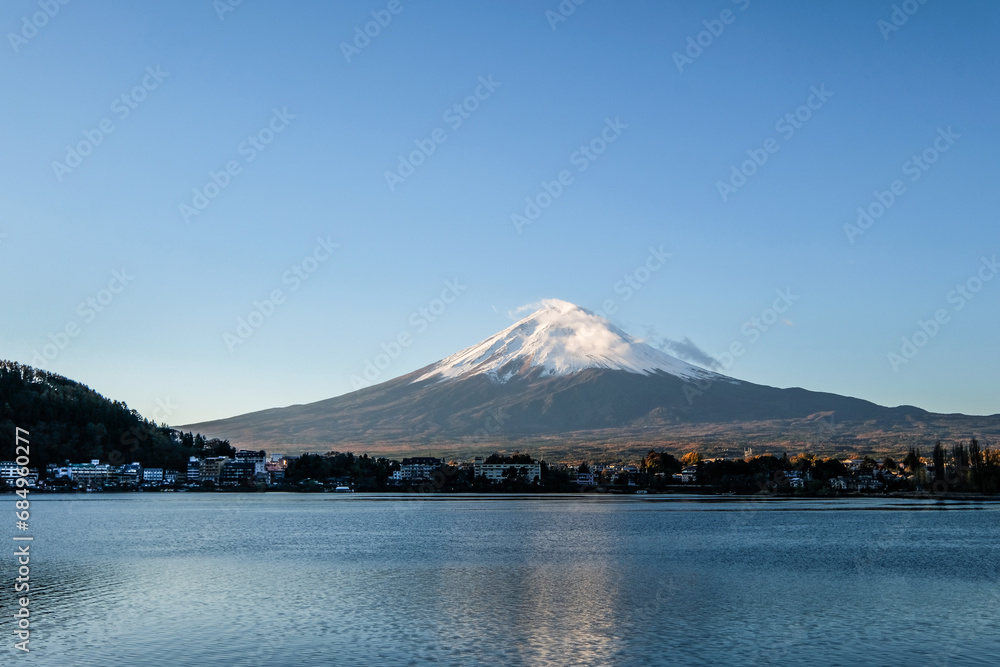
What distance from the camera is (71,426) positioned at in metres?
140

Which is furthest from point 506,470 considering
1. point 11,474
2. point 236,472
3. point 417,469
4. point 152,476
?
point 11,474

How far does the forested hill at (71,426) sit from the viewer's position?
445 feet

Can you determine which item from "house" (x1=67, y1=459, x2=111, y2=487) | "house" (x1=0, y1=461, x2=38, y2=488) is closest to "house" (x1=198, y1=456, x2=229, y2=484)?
"house" (x1=67, y1=459, x2=111, y2=487)

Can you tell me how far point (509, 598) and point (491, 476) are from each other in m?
121

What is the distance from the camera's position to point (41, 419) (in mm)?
140250

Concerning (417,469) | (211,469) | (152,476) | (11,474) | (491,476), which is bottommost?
(491,476)

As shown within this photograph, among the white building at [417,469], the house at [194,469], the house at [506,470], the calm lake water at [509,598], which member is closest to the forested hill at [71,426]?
the house at [194,469]

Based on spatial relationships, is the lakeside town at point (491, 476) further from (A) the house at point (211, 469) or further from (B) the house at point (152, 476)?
(A) the house at point (211, 469)

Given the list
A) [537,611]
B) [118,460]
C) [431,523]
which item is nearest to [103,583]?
[537,611]

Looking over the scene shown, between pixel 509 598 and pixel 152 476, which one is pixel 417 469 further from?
pixel 509 598

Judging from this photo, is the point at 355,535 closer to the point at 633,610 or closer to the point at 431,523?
the point at 431,523

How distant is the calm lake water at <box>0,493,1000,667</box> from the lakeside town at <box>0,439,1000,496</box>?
85.2 meters

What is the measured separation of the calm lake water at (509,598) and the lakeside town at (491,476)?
3353 inches

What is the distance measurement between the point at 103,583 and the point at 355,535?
884 inches
